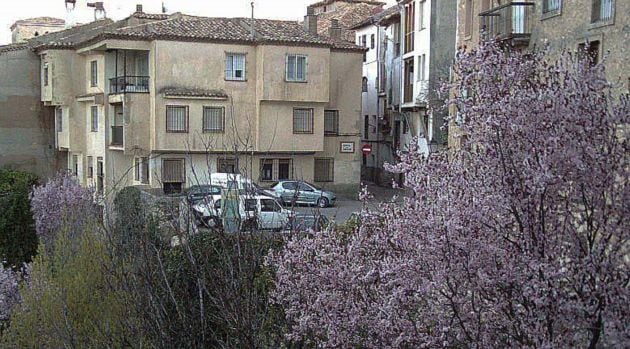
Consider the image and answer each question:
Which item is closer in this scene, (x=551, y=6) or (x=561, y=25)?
(x=561, y=25)

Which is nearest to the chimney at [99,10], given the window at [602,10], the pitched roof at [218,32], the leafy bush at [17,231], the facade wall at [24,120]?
the facade wall at [24,120]

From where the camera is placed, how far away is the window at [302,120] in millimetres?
37094

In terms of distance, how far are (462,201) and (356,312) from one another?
1773mm

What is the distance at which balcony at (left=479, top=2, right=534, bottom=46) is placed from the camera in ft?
74.9

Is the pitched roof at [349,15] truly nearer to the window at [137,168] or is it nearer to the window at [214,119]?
the window at [214,119]

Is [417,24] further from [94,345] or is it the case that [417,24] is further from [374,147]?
[94,345]

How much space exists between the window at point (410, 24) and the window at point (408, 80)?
0.72m

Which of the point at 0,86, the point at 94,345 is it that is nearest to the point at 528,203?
the point at 94,345

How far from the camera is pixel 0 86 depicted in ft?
143

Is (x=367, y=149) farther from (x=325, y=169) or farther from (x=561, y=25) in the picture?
(x=561, y=25)

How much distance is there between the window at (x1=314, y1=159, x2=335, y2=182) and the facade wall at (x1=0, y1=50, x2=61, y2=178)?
15790mm

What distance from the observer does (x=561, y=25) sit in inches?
842

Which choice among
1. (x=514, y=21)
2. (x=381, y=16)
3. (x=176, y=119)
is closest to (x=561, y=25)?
(x=514, y=21)

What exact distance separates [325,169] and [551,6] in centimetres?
1873
